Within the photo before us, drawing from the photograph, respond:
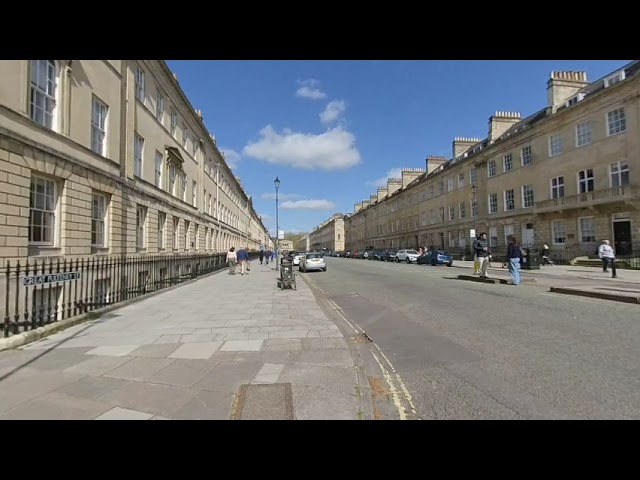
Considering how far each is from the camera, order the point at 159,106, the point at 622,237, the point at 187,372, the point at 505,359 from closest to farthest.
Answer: the point at 187,372, the point at 505,359, the point at 159,106, the point at 622,237

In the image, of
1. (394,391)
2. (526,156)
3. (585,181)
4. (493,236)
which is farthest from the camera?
(493,236)

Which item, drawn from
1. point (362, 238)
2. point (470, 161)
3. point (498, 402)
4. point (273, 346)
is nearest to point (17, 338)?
point (273, 346)

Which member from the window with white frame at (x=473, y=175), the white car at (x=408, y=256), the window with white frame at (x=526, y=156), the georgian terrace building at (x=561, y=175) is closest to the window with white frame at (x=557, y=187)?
the georgian terrace building at (x=561, y=175)

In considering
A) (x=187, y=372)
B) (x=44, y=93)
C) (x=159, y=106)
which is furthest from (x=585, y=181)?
(x=44, y=93)

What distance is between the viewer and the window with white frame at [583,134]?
2528 cm

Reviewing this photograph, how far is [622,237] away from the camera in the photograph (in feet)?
75.3

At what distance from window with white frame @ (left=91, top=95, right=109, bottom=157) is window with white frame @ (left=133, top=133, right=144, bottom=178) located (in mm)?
2727

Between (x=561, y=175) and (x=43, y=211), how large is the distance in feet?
110

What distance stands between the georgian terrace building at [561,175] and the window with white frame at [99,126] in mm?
27279

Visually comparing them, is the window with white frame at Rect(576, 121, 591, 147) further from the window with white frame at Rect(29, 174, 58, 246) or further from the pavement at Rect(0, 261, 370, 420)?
the window with white frame at Rect(29, 174, 58, 246)

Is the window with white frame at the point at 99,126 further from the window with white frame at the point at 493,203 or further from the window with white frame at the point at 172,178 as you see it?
the window with white frame at the point at 493,203

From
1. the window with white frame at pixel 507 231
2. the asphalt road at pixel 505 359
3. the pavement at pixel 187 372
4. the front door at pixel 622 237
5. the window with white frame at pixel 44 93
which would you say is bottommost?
the asphalt road at pixel 505 359

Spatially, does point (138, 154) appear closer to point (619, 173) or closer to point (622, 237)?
point (619, 173)
